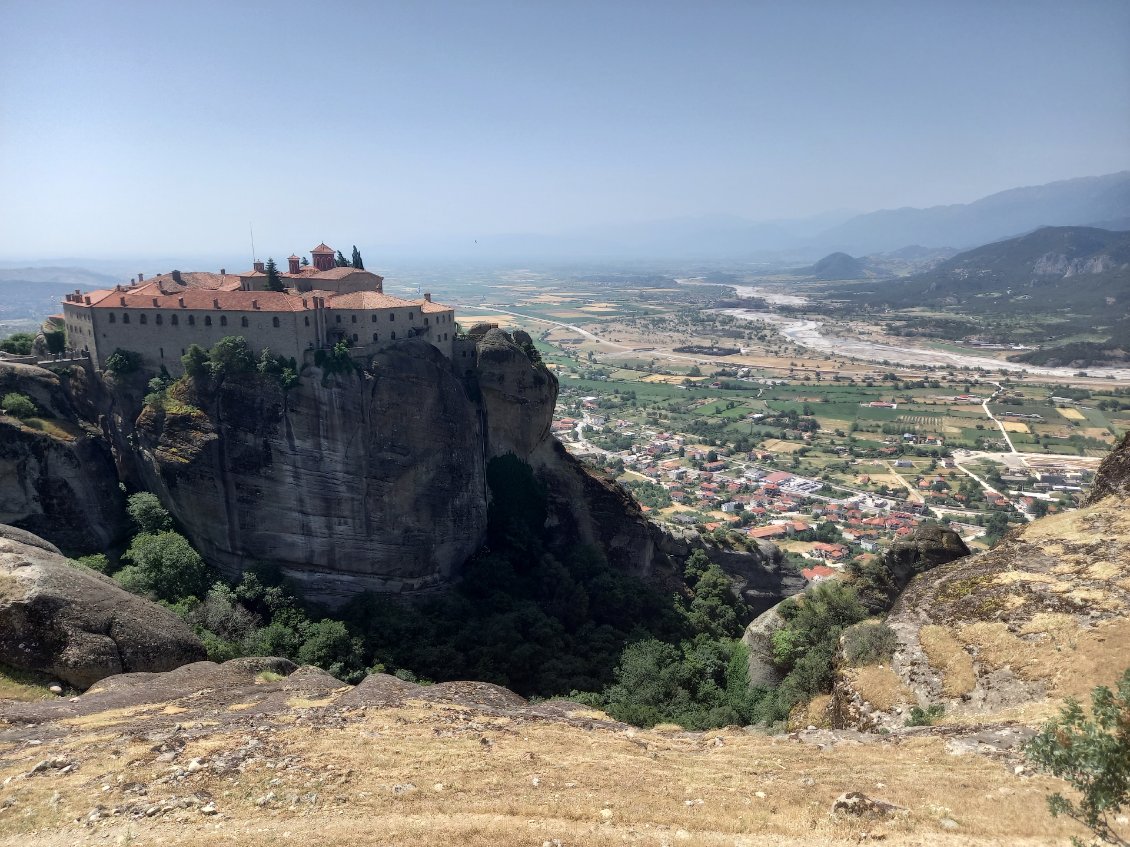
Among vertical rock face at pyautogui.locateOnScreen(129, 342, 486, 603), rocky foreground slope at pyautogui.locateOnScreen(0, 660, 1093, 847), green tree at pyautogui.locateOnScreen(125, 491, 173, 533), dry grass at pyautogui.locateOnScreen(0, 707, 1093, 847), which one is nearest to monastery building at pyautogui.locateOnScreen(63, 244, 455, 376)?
vertical rock face at pyautogui.locateOnScreen(129, 342, 486, 603)

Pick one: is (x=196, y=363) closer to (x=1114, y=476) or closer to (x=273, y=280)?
(x=273, y=280)

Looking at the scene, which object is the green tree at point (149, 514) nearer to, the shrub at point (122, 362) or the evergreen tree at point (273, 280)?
the shrub at point (122, 362)

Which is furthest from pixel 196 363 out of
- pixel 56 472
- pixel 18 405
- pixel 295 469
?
pixel 18 405

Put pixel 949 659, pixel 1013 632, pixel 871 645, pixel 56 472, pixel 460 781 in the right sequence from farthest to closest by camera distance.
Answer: pixel 56 472 < pixel 871 645 < pixel 949 659 < pixel 1013 632 < pixel 460 781

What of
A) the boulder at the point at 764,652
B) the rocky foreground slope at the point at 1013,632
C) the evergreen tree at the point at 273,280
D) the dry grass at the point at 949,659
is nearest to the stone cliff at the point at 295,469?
the evergreen tree at the point at 273,280

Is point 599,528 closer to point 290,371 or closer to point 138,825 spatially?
point 290,371

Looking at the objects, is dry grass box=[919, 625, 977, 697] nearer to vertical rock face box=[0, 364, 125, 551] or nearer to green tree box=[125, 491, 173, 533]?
green tree box=[125, 491, 173, 533]
